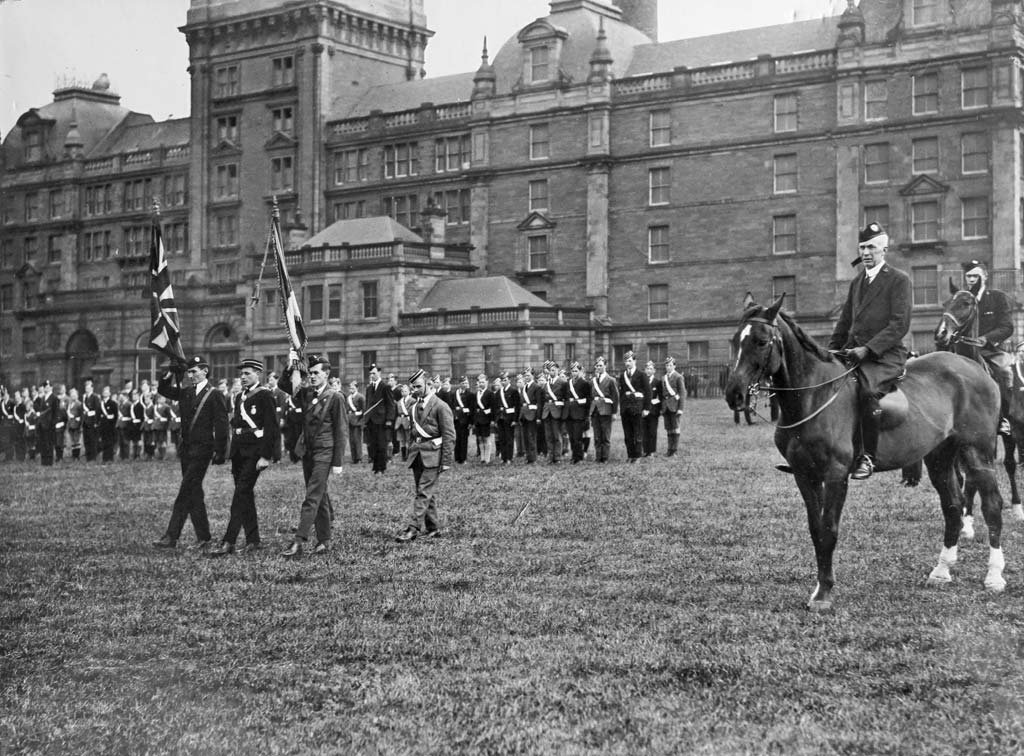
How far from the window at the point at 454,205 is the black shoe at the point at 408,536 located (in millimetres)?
53883

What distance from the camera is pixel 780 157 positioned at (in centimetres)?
6122

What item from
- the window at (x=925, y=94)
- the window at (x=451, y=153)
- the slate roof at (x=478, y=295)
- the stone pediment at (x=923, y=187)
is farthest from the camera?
the window at (x=451, y=153)

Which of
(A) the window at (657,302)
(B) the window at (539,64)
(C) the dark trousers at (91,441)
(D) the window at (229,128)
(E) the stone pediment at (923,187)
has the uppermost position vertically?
(B) the window at (539,64)

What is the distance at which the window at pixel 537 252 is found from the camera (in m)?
67.7

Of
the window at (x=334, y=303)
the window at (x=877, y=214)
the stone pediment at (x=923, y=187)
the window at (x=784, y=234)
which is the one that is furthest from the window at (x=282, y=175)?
the stone pediment at (x=923, y=187)

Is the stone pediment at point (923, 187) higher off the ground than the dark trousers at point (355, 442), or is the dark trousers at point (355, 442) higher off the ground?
the stone pediment at point (923, 187)

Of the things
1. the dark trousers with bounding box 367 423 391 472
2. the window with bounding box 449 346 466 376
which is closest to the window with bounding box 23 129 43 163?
the window with bounding box 449 346 466 376

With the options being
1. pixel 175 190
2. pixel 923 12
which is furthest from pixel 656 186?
pixel 175 190

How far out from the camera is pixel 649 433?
32219mm

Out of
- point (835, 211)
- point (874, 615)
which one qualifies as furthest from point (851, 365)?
point (835, 211)

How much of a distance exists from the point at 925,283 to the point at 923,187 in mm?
4219

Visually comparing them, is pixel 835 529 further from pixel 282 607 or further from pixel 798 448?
pixel 282 607

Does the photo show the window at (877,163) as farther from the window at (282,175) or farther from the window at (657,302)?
the window at (282,175)

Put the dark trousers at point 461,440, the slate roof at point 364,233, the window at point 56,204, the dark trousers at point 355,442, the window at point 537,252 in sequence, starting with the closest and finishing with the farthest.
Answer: the dark trousers at point 461,440
the dark trousers at point 355,442
the slate roof at point 364,233
the window at point 537,252
the window at point 56,204
